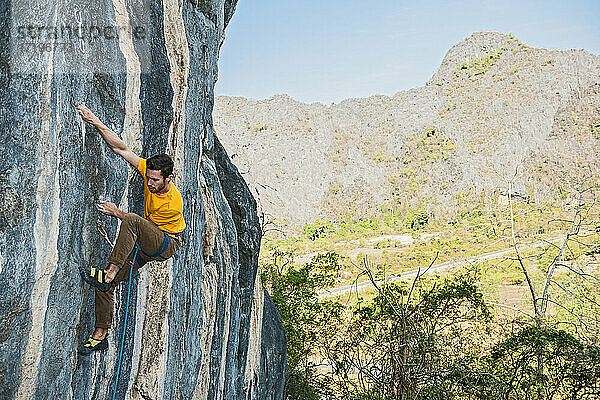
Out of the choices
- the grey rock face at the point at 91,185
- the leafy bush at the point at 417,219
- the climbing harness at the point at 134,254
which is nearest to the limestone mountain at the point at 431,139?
the leafy bush at the point at 417,219

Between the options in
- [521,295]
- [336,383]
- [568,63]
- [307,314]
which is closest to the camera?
[336,383]

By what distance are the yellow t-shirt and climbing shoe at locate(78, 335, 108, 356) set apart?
858 millimetres

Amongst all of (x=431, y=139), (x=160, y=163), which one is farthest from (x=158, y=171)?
(x=431, y=139)

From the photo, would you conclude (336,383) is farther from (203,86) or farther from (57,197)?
(57,197)

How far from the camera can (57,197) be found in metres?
2.91

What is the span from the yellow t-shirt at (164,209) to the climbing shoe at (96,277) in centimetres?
50

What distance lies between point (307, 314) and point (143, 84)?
10061mm

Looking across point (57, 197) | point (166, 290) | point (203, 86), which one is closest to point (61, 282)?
point (57, 197)

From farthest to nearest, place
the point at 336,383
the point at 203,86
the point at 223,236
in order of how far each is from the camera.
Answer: the point at 336,383 → the point at 223,236 → the point at 203,86

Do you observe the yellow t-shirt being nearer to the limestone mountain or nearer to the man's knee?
the man's knee

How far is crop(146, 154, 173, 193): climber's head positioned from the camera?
127 inches

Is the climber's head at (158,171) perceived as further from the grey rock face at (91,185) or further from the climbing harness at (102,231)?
the climbing harness at (102,231)

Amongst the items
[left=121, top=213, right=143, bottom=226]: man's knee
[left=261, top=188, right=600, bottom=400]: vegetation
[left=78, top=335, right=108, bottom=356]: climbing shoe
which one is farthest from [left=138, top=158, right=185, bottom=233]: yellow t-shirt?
[left=261, top=188, right=600, bottom=400]: vegetation

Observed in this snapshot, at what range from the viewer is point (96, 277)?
3182mm
